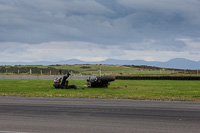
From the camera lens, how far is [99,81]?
26734mm

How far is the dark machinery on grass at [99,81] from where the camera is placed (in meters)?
26.5

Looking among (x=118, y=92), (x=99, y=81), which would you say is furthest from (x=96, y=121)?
(x=99, y=81)

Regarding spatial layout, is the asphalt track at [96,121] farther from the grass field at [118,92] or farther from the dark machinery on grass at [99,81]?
the dark machinery on grass at [99,81]

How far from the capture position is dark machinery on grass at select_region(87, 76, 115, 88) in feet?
87.0

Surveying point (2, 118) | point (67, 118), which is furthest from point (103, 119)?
point (2, 118)

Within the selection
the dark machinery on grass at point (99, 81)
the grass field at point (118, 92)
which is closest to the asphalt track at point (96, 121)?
the grass field at point (118, 92)

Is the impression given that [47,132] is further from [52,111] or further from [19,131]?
[52,111]

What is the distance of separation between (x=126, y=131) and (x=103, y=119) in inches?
76.2

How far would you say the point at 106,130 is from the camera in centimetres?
846

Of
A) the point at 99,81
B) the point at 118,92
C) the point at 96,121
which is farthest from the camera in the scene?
the point at 99,81

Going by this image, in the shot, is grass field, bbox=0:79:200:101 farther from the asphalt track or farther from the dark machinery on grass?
the asphalt track

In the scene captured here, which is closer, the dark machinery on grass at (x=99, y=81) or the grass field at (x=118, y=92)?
the grass field at (x=118, y=92)

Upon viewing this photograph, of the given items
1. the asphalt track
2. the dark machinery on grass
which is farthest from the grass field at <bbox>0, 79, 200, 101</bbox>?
the asphalt track

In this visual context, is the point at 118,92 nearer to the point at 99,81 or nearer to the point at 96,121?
the point at 99,81
